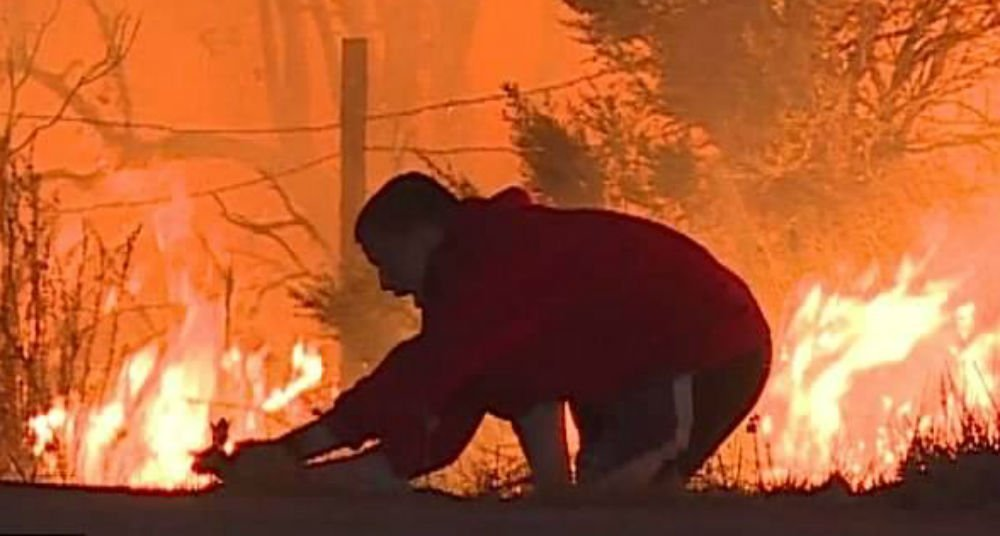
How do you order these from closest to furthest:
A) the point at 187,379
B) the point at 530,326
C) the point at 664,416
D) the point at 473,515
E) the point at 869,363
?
the point at 473,515
the point at 530,326
the point at 664,416
the point at 869,363
the point at 187,379

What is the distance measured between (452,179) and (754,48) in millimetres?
1340

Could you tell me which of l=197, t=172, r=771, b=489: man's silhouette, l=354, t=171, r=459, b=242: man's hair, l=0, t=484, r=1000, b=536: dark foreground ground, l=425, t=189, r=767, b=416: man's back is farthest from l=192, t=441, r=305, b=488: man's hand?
l=354, t=171, r=459, b=242: man's hair

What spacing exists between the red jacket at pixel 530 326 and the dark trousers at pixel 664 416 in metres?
0.05

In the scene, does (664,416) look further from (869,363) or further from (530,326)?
(869,363)

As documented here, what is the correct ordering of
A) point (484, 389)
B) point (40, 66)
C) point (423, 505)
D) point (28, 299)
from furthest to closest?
1. point (40, 66)
2. point (28, 299)
3. point (484, 389)
4. point (423, 505)

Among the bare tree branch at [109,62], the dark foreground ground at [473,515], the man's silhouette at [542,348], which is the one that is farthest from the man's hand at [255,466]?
the bare tree branch at [109,62]

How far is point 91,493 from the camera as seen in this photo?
778 cm

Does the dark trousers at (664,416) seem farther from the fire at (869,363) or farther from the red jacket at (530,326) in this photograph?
the fire at (869,363)

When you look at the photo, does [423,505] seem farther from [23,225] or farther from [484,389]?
[23,225]

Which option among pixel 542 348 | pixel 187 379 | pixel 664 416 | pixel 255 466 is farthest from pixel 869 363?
pixel 255 466

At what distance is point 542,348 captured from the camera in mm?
7961

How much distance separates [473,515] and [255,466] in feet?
Result: 3.18

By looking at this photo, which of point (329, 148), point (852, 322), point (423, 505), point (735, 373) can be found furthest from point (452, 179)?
point (423, 505)

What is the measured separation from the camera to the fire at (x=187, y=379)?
12750 millimetres
